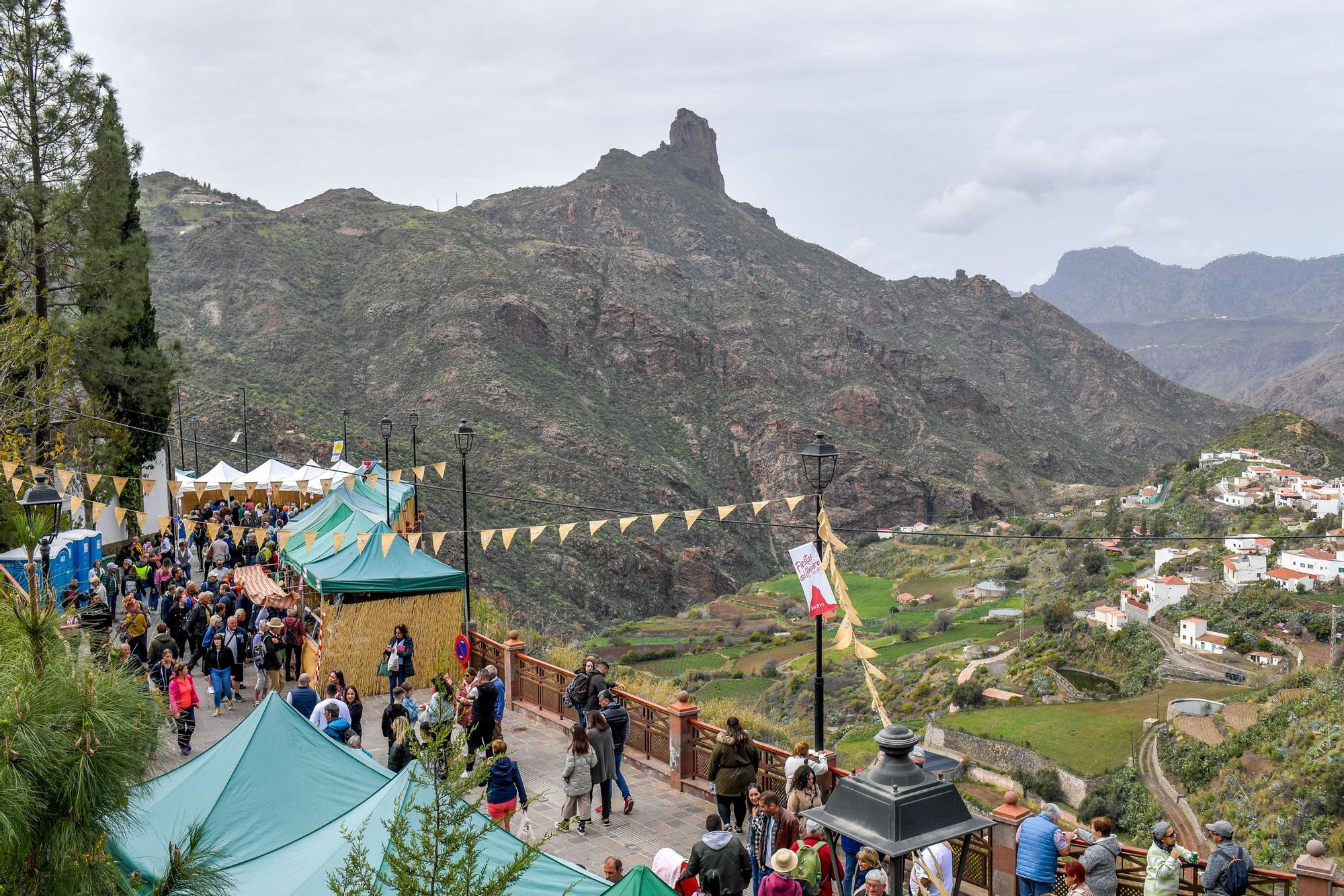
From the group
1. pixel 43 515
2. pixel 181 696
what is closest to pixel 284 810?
pixel 43 515

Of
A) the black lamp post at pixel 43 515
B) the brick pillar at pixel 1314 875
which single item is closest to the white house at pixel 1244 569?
the brick pillar at pixel 1314 875

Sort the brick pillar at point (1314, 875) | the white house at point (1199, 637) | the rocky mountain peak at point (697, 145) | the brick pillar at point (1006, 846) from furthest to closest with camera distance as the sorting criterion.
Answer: the rocky mountain peak at point (697, 145)
the white house at point (1199, 637)
the brick pillar at point (1006, 846)
the brick pillar at point (1314, 875)

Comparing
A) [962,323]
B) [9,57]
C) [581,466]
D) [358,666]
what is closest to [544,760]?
[358,666]

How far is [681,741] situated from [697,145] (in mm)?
178780

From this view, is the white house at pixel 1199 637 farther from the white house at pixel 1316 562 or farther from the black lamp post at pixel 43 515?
the black lamp post at pixel 43 515

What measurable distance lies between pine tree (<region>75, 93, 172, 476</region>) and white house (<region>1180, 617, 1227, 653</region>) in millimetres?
54737

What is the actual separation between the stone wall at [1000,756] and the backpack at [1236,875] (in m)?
40.0

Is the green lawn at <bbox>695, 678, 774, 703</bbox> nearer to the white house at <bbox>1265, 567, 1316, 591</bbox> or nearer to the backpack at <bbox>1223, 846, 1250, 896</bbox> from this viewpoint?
the white house at <bbox>1265, 567, 1316, 591</bbox>

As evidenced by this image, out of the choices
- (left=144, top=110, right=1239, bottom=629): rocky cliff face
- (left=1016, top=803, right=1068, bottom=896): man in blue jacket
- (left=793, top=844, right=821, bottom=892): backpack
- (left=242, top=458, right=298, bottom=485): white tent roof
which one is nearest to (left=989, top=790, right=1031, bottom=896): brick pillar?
(left=1016, top=803, right=1068, bottom=896): man in blue jacket

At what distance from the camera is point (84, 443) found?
24.0 metres

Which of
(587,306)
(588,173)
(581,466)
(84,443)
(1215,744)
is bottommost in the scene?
(1215,744)

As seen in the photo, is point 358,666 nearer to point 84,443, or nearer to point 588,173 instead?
point 84,443

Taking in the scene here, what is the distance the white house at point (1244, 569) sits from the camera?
216 feet

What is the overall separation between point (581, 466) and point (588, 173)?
100016 mm
